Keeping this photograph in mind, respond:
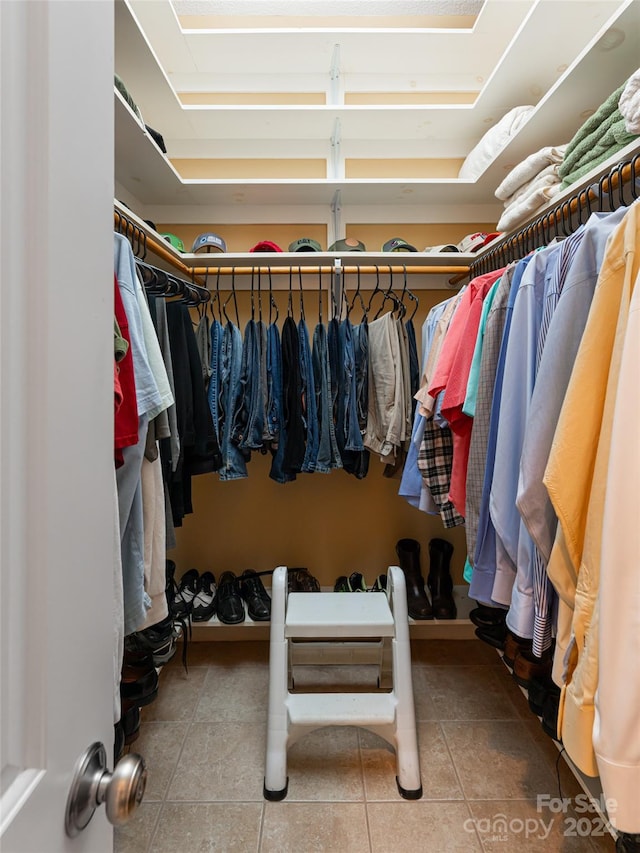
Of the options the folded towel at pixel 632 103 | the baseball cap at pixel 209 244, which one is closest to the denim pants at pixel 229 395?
the baseball cap at pixel 209 244

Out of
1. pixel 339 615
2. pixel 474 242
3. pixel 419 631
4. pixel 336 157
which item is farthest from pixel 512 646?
pixel 336 157

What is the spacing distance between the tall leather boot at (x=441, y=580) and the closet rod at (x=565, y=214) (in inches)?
50.8

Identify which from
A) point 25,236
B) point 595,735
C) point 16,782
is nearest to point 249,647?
point 595,735

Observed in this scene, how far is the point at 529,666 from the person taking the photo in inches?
47.8

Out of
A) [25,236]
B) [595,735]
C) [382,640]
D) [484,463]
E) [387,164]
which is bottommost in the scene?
[382,640]

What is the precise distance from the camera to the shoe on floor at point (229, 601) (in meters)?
1.81

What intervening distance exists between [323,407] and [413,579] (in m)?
0.97

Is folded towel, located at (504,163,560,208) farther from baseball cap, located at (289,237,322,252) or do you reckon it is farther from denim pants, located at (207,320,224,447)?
denim pants, located at (207,320,224,447)

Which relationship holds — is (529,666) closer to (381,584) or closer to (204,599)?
(381,584)

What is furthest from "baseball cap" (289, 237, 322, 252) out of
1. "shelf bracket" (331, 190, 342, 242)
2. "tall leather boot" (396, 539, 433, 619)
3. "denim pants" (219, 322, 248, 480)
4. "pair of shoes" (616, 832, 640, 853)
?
"pair of shoes" (616, 832, 640, 853)

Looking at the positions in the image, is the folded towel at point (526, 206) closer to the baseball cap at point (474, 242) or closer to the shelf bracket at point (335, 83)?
the baseball cap at point (474, 242)

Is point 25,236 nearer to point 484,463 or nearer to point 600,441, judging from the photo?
point 600,441

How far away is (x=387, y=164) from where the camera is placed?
6.66 feet

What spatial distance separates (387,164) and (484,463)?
1746mm
